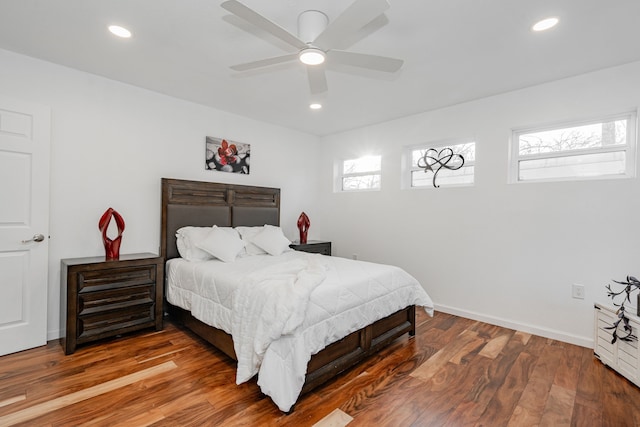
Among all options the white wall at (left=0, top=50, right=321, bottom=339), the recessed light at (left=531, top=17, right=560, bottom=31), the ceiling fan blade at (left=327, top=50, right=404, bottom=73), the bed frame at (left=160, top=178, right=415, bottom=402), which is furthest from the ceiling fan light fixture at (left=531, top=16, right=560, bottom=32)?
the white wall at (left=0, top=50, right=321, bottom=339)

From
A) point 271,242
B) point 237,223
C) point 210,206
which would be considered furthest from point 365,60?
point 237,223

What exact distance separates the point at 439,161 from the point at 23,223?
4350 millimetres

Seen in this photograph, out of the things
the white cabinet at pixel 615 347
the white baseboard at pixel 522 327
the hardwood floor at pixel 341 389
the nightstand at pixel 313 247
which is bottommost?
the hardwood floor at pixel 341 389

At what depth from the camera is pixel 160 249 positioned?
3.51 metres

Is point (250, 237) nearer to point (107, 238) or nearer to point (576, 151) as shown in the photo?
point (107, 238)

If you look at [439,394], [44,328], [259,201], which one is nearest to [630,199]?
[439,394]

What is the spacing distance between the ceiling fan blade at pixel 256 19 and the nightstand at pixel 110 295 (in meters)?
2.35

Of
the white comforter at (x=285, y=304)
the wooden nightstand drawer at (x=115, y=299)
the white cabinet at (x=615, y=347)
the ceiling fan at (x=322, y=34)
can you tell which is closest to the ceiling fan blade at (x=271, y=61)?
the ceiling fan at (x=322, y=34)

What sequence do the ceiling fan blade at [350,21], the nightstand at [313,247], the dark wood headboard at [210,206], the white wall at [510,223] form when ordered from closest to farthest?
the ceiling fan blade at [350,21] → the white wall at [510,223] → the dark wood headboard at [210,206] → the nightstand at [313,247]

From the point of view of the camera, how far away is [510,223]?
331 centimetres

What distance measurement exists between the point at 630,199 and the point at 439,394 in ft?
7.84

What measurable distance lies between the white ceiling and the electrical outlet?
6.57 ft

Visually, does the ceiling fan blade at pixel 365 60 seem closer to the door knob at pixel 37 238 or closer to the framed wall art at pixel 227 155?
the framed wall art at pixel 227 155

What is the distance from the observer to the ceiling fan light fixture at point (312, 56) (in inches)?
79.4
